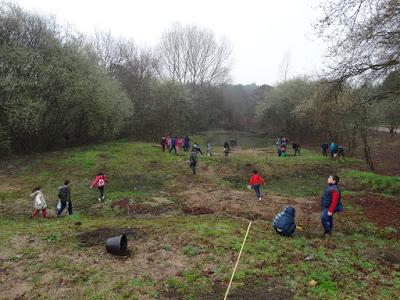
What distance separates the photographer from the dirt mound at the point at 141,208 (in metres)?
13.8

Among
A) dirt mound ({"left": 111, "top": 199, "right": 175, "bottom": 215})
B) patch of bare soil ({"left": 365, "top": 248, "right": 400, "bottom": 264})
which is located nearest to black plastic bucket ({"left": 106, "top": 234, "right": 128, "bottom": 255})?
dirt mound ({"left": 111, "top": 199, "right": 175, "bottom": 215})

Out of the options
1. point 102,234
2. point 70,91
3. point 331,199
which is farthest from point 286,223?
point 70,91

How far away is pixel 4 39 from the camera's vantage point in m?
25.4

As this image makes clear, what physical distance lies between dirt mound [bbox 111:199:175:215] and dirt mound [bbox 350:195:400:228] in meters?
8.68

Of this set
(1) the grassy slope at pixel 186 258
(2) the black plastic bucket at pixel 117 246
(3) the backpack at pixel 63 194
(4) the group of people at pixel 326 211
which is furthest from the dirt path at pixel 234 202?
(2) the black plastic bucket at pixel 117 246

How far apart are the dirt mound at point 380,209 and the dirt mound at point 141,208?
8678 mm

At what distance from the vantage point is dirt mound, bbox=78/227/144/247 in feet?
30.9

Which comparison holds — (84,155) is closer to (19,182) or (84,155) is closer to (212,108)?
(19,182)

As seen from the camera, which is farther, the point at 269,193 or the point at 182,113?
the point at 182,113

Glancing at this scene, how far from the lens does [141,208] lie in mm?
14227

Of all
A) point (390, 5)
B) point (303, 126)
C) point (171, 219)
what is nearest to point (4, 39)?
point (171, 219)

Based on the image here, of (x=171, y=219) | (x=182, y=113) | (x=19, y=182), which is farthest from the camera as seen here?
(x=182, y=113)

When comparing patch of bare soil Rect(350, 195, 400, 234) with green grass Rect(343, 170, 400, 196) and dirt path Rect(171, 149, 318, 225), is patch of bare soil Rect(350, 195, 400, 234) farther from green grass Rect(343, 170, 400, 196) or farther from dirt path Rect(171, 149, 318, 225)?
green grass Rect(343, 170, 400, 196)

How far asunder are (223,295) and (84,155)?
21.5 m
